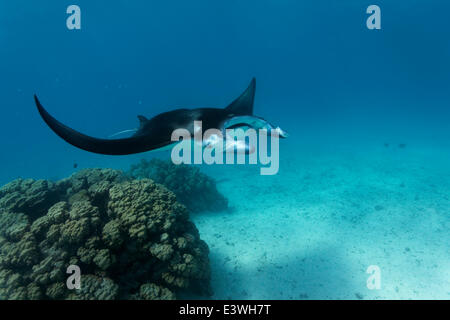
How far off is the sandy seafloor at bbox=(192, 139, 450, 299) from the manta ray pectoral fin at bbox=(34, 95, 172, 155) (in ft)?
10.6

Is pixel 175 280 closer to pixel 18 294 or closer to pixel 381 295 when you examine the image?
pixel 18 294

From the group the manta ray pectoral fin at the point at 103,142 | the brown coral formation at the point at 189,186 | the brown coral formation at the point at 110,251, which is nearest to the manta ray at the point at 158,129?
the manta ray pectoral fin at the point at 103,142

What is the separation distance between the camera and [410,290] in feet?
14.7

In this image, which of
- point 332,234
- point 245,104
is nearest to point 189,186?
point 245,104

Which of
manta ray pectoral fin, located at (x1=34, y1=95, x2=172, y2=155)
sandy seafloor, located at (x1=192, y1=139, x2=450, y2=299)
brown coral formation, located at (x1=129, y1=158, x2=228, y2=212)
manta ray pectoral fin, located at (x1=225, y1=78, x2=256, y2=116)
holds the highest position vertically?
manta ray pectoral fin, located at (x1=225, y1=78, x2=256, y2=116)

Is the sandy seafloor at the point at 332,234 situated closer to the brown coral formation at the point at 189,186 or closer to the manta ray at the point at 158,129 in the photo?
the brown coral formation at the point at 189,186

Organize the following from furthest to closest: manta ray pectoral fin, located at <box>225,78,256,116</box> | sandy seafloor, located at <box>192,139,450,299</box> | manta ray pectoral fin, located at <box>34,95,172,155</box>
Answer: manta ray pectoral fin, located at <box>225,78,256,116</box> < sandy seafloor, located at <box>192,139,450,299</box> < manta ray pectoral fin, located at <box>34,95,172,155</box>

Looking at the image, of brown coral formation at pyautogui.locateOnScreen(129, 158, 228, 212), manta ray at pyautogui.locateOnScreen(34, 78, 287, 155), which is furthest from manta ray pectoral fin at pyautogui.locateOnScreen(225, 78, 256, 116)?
brown coral formation at pyautogui.locateOnScreen(129, 158, 228, 212)

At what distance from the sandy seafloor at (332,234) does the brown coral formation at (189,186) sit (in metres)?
0.50

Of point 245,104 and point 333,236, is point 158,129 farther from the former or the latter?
point 333,236

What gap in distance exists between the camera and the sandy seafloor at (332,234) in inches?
182

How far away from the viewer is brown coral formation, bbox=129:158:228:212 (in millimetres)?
8594

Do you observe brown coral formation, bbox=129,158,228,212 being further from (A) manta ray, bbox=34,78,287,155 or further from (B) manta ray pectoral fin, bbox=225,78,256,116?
(A) manta ray, bbox=34,78,287,155

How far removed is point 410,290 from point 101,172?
7.31 meters
